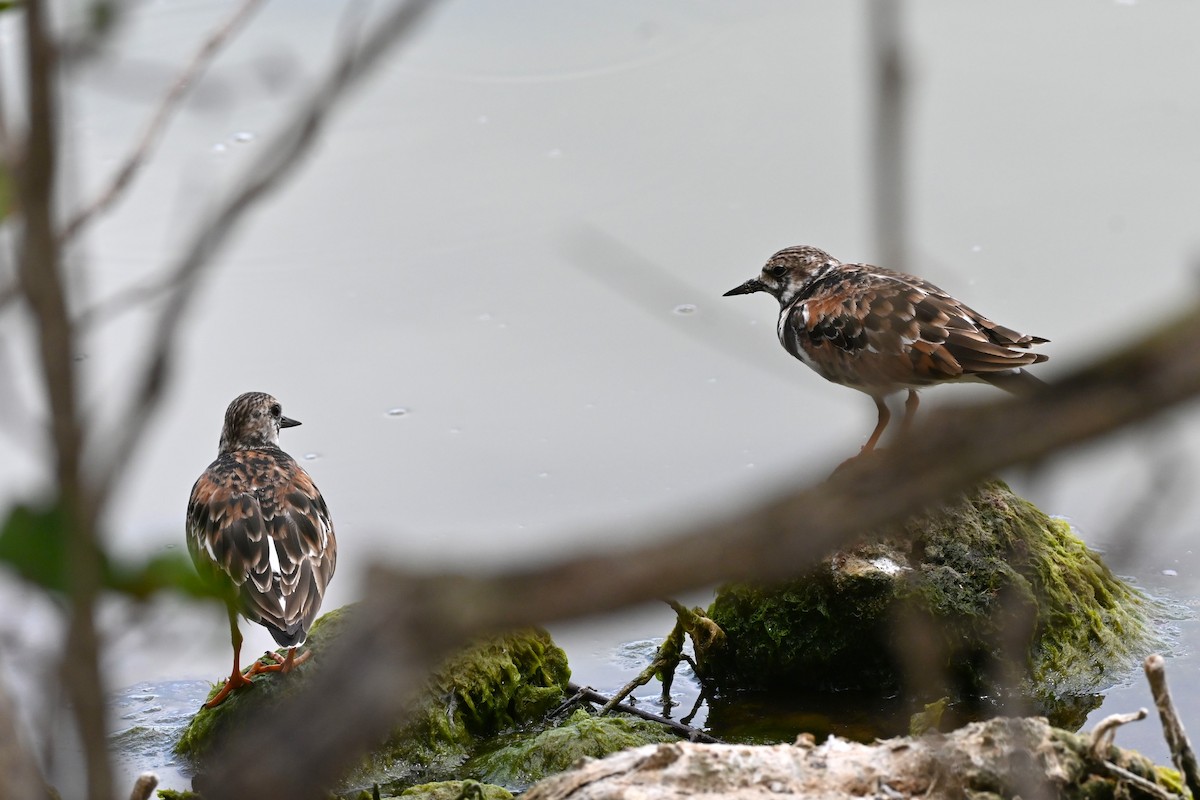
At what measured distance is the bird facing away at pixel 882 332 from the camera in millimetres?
5410

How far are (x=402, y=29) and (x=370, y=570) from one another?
0.55 meters

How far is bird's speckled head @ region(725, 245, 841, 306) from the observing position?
6.33 m

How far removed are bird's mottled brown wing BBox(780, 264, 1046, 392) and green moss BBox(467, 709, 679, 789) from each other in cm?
147

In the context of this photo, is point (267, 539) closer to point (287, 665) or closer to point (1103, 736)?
point (287, 665)

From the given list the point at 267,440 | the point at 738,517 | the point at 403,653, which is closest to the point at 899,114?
the point at 738,517

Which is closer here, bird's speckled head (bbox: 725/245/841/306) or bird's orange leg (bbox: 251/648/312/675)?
Answer: bird's orange leg (bbox: 251/648/312/675)

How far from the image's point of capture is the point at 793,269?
636cm

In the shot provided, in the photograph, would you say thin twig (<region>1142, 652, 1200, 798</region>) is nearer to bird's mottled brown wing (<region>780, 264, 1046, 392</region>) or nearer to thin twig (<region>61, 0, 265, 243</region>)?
bird's mottled brown wing (<region>780, 264, 1046, 392</region>)

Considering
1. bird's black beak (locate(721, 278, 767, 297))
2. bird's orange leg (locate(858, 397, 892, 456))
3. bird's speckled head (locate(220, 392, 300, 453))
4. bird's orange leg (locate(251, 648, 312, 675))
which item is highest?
bird's black beak (locate(721, 278, 767, 297))

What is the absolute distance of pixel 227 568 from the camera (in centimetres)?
518

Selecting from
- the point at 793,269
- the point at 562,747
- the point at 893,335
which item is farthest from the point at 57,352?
the point at 793,269

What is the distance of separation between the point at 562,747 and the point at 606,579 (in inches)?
143

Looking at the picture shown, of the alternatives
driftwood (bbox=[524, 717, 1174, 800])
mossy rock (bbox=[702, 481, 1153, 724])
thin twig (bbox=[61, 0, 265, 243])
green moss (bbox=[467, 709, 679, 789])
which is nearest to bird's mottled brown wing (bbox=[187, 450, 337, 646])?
green moss (bbox=[467, 709, 679, 789])

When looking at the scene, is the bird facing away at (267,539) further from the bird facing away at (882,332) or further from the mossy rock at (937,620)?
the bird facing away at (882,332)
